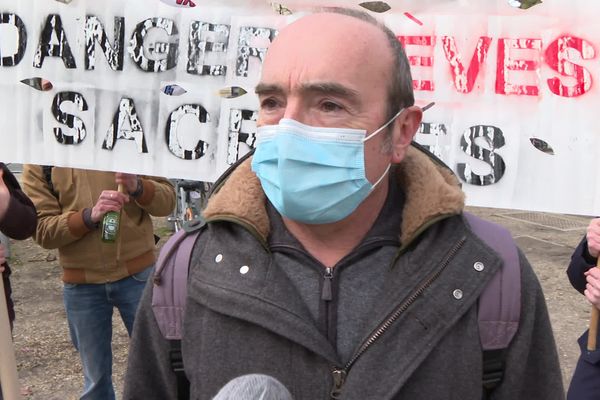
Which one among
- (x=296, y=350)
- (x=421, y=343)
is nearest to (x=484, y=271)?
(x=421, y=343)

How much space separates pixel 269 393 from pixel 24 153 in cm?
204

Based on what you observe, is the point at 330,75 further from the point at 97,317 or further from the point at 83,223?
the point at 97,317

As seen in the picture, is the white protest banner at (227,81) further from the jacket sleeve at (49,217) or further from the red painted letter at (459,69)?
the jacket sleeve at (49,217)

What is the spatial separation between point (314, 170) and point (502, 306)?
0.54m

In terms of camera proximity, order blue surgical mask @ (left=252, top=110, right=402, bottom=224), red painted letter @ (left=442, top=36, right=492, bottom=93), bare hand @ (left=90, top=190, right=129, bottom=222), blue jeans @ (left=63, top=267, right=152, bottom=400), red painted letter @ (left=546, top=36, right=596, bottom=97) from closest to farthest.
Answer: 1. blue surgical mask @ (left=252, top=110, right=402, bottom=224)
2. red painted letter @ (left=546, top=36, right=596, bottom=97)
3. red painted letter @ (left=442, top=36, right=492, bottom=93)
4. bare hand @ (left=90, top=190, right=129, bottom=222)
5. blue jeans @ (left=63, top=267, right=152, bottom=400)

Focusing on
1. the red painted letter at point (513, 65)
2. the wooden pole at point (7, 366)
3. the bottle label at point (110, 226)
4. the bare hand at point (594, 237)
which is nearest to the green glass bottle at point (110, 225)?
the bottle label at point (110, 226)

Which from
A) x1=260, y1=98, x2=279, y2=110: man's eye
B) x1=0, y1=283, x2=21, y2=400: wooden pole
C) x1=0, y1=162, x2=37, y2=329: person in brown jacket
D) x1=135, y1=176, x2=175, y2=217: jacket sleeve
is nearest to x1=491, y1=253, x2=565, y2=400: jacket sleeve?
x1=260, y1=98, x2=279, y2=110: man's eye

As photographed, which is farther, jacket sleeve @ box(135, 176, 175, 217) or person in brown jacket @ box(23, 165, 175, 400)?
jacket sleeve @ box(135, 176, 175, 217)

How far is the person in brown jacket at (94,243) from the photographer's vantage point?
3.23 metres

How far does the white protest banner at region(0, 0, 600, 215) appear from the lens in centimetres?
221

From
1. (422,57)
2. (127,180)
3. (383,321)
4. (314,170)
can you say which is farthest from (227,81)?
(383,321)

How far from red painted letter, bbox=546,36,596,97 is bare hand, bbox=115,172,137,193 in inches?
82.4

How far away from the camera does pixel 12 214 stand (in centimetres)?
268

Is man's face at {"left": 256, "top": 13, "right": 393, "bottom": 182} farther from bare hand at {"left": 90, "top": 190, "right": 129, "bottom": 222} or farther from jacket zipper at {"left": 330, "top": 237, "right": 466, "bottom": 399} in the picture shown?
bare hand at {"left": 90, "top": 190, "right": 129, "bottom": 222}
